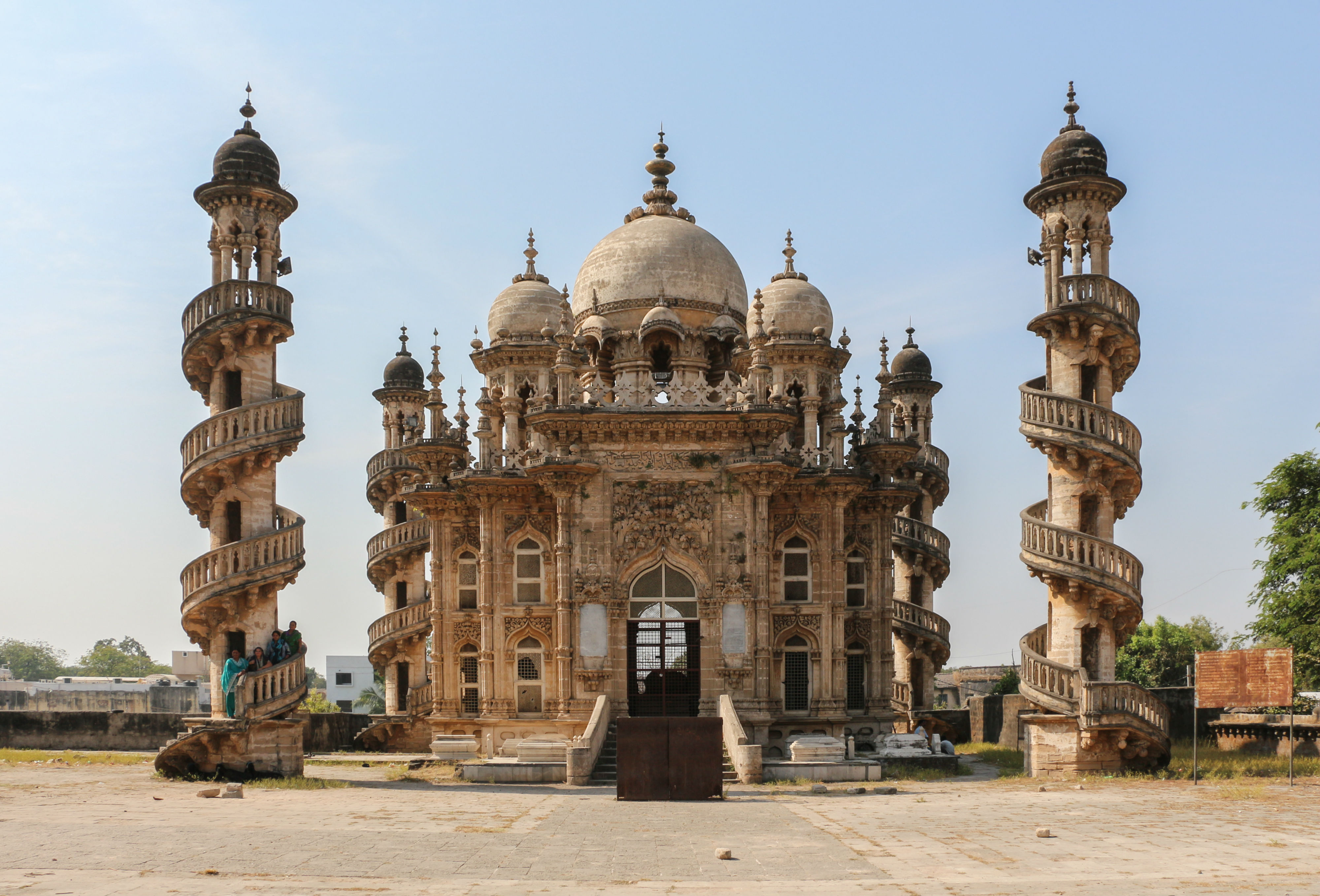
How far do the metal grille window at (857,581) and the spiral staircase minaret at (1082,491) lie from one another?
765 cm

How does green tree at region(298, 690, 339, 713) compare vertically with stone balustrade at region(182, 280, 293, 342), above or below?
below

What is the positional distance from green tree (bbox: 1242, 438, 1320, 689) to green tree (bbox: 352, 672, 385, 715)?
157 feet

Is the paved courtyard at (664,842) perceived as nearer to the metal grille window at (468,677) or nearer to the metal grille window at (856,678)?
the metal grille window at (856,678)

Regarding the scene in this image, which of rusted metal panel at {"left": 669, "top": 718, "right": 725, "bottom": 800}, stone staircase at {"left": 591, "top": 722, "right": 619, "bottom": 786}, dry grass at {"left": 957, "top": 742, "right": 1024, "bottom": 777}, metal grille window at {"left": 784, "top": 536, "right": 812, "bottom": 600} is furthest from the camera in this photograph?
metal grille window at {"left": 784, "top": 536, "right": 812, "bottom": 600}

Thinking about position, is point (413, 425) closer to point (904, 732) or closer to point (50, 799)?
point (904, 732)

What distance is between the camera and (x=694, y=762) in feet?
83.4

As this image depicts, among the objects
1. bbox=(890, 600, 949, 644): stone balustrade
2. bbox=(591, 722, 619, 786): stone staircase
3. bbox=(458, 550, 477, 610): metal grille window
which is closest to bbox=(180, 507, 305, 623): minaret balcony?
bbox=(591, 722, 619, 786): stone staircase

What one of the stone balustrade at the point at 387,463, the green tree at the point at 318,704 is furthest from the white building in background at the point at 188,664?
the stone balustrade at the point at 387,463

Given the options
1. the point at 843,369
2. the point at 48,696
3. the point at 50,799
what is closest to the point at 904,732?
the point at 843,369

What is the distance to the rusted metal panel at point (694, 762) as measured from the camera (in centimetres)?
2534

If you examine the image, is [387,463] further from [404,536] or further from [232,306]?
[232,306]

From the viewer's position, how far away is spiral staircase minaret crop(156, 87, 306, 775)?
29.4 m

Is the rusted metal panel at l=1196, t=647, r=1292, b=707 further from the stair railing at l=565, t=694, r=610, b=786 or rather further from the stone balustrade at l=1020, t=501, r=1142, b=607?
the stair railing at l=565, t=694, r=610, b=786

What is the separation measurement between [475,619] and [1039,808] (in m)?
20.7
